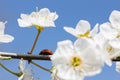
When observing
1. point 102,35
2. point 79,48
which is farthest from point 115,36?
point 79,48

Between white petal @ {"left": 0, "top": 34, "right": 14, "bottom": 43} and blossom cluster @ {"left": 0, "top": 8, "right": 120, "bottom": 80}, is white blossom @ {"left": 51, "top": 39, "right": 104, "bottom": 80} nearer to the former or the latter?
blossom cluster @ {"left": 0, "top": 8, "right": 120, "bottom": 80}

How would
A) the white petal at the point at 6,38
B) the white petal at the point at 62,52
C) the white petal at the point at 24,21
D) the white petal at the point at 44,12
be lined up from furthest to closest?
the white petal at the point at 44,12, the white petal at the point at 24,21, the white petal at the point at 6,38, the white petal at the point at 62,52

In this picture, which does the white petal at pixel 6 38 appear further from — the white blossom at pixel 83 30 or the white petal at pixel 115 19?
the white petal at pixel 115 19

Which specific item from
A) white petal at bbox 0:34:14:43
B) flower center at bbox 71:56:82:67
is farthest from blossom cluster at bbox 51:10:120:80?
white petal at bbox 0:34:14:43

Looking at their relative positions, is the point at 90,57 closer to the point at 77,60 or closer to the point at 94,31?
the point at 77,60

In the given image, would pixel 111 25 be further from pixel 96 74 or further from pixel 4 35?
pixel 4 35

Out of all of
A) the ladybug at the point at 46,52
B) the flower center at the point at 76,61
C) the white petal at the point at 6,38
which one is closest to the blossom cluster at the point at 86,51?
the flower center at the point at 76,61
